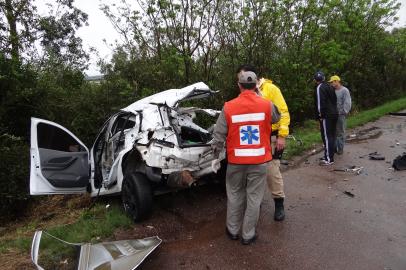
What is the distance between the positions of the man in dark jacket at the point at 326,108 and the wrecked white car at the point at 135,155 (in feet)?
8.28

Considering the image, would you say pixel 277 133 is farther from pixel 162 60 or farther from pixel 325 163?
pixel 162 60

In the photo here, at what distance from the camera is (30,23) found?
13227 mm

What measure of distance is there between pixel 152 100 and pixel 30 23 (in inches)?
385

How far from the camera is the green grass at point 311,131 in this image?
9.14 metres

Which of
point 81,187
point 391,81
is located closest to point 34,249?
point 81,187

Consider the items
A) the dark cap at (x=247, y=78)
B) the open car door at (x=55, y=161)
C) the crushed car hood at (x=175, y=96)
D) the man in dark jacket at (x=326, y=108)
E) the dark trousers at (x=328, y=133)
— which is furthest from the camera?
the dark trousers at (x=328, y=133)

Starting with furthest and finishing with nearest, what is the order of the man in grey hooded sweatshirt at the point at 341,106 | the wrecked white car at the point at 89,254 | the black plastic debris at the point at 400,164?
1. the man in grey hooded sweatshirt at the point at 341,106
2. the black plastic debris at the point at 400,164
3. the wrecked white car at the point at 89,254

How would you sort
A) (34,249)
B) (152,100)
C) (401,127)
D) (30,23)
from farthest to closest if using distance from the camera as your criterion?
1. (30,23)
2. (401,127)
3. (152,100)
4. (34,249)

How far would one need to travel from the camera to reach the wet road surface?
158 inches

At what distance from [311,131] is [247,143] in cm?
859

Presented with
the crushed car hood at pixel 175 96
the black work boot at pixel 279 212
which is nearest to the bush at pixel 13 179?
the crushed car hood at pixel 175 96

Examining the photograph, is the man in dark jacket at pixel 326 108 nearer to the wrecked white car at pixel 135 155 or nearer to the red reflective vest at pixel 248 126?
the wrecked white car at pixel 135 155

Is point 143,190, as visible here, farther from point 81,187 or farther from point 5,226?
point 5,226

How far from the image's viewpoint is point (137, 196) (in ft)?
16.6
